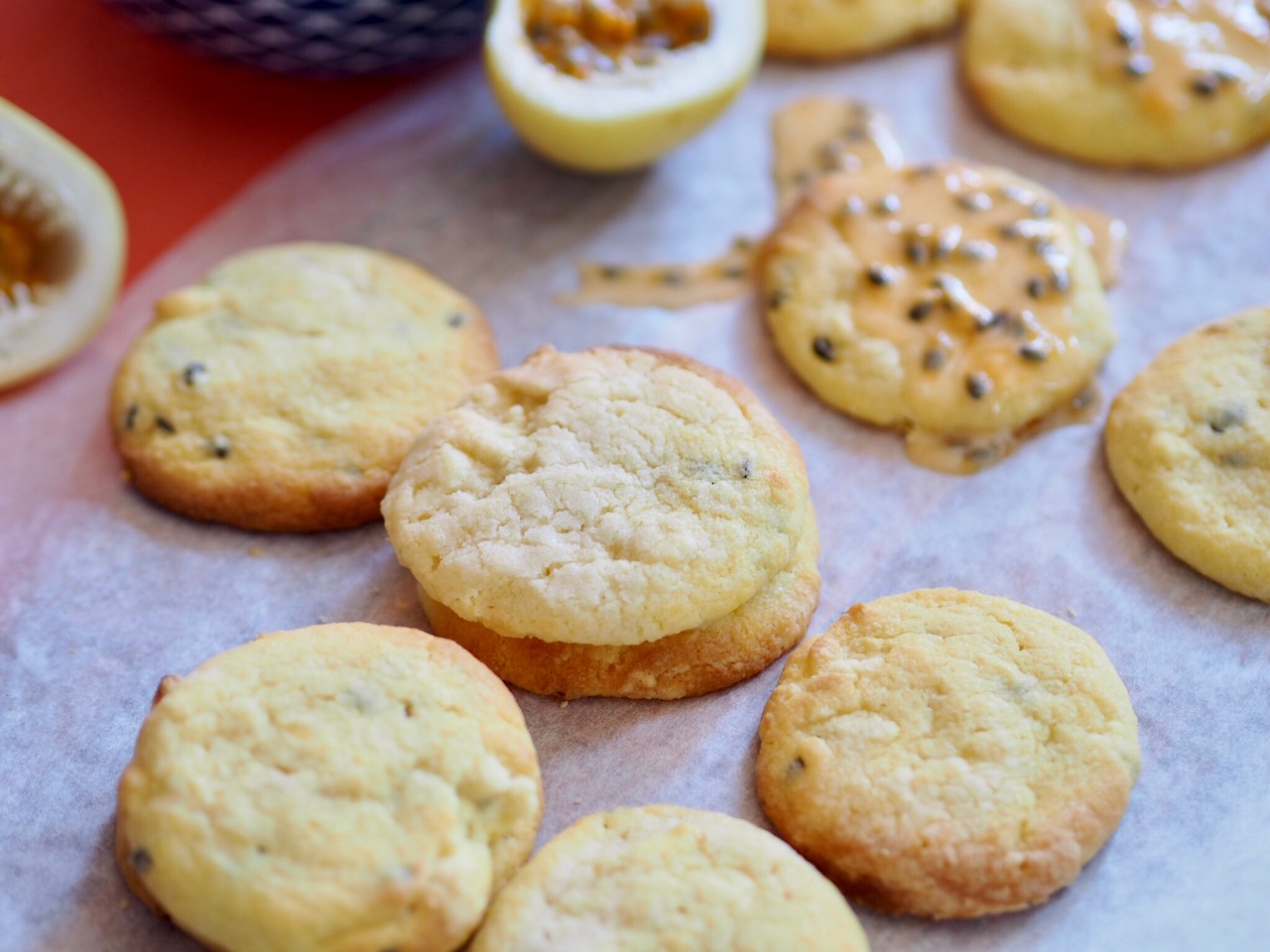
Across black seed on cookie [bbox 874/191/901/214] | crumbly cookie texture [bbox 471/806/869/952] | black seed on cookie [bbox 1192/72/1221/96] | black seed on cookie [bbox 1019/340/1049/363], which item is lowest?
crumbly cookie texture [bbox 471/806/869/952]

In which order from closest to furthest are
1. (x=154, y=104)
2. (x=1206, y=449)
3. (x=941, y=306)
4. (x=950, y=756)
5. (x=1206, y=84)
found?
(x=950, y=756) < (x=1206, y=449) < (x=941, y=306) < (x=1206, y=84) < (x=154, y=104)

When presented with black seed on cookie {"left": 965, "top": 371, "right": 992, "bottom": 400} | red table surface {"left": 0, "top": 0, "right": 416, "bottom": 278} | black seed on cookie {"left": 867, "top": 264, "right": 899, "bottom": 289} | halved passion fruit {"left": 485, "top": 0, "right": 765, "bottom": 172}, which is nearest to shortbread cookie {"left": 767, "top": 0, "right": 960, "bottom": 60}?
halved passion fruit {"left": 485, "top": 0, "right": 765, "bottom": 172}

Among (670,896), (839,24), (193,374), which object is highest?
(839,24)

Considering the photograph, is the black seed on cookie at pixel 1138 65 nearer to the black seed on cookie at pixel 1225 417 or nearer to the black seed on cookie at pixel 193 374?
the black seed on cookie at pixel 1225 417

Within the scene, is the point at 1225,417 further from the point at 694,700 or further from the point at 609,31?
the point at 609,31

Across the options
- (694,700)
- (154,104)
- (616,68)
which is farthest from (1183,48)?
(154,104)

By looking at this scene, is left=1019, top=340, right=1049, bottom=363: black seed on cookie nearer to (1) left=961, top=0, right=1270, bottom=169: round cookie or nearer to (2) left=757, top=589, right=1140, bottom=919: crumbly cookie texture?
(2) left=757, top=589, right=1140, bottom=919: crumbly cookie texture

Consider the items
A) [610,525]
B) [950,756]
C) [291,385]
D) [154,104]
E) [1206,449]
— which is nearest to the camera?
[950,756]
